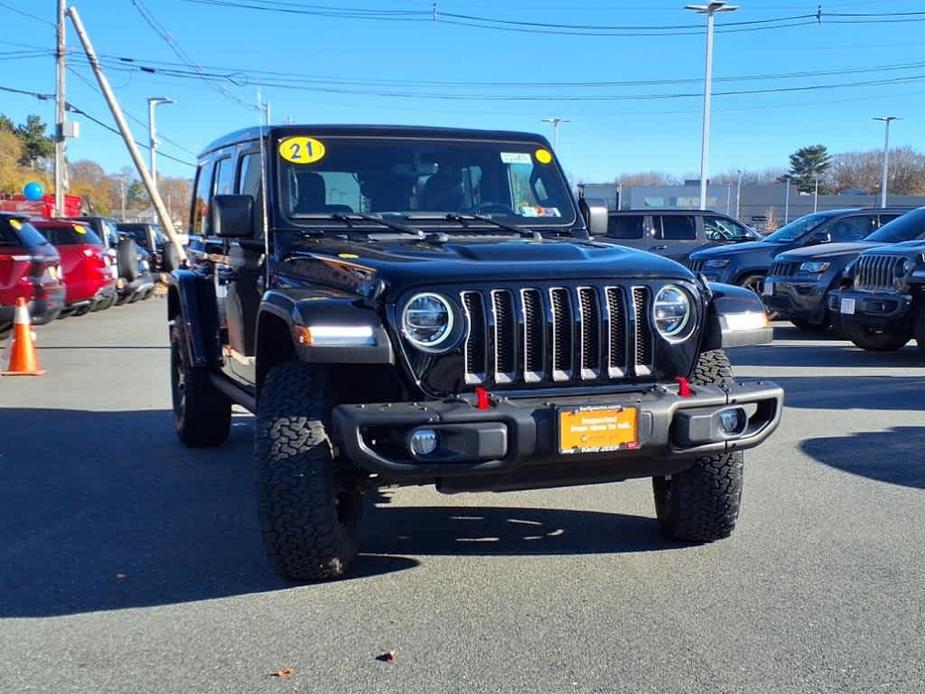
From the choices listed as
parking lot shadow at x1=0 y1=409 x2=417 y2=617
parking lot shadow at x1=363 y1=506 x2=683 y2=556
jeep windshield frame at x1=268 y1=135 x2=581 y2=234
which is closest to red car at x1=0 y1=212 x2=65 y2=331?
parking lot shadow at x1=0 y1=409 x2=417 y2=617

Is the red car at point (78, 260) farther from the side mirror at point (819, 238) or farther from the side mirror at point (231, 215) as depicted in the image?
the side mirror at point (231, 215)

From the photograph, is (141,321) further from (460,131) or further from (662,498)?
(662,498)

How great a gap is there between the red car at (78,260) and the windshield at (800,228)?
35.1ft

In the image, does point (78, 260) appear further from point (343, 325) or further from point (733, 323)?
point (733, 323)

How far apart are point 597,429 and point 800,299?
10.5m

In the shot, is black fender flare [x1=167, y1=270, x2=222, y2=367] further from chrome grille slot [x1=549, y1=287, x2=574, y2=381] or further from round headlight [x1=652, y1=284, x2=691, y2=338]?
round headlight [x1=652, y1=284, x2=691, y2=338]

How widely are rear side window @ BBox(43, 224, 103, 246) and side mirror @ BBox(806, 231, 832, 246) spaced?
37.0 ft

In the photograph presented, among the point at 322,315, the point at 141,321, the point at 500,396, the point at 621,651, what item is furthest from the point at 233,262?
the point at 141,321

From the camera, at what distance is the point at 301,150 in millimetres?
5598

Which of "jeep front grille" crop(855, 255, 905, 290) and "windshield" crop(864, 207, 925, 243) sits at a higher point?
"windshield" crop(864, 207, 925, 243)

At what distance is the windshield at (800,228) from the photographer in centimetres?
1634

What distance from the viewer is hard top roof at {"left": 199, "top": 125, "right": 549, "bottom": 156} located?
18.7 feet

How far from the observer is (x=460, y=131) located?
602 cm

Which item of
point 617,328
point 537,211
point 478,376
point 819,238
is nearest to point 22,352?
point 537,211
